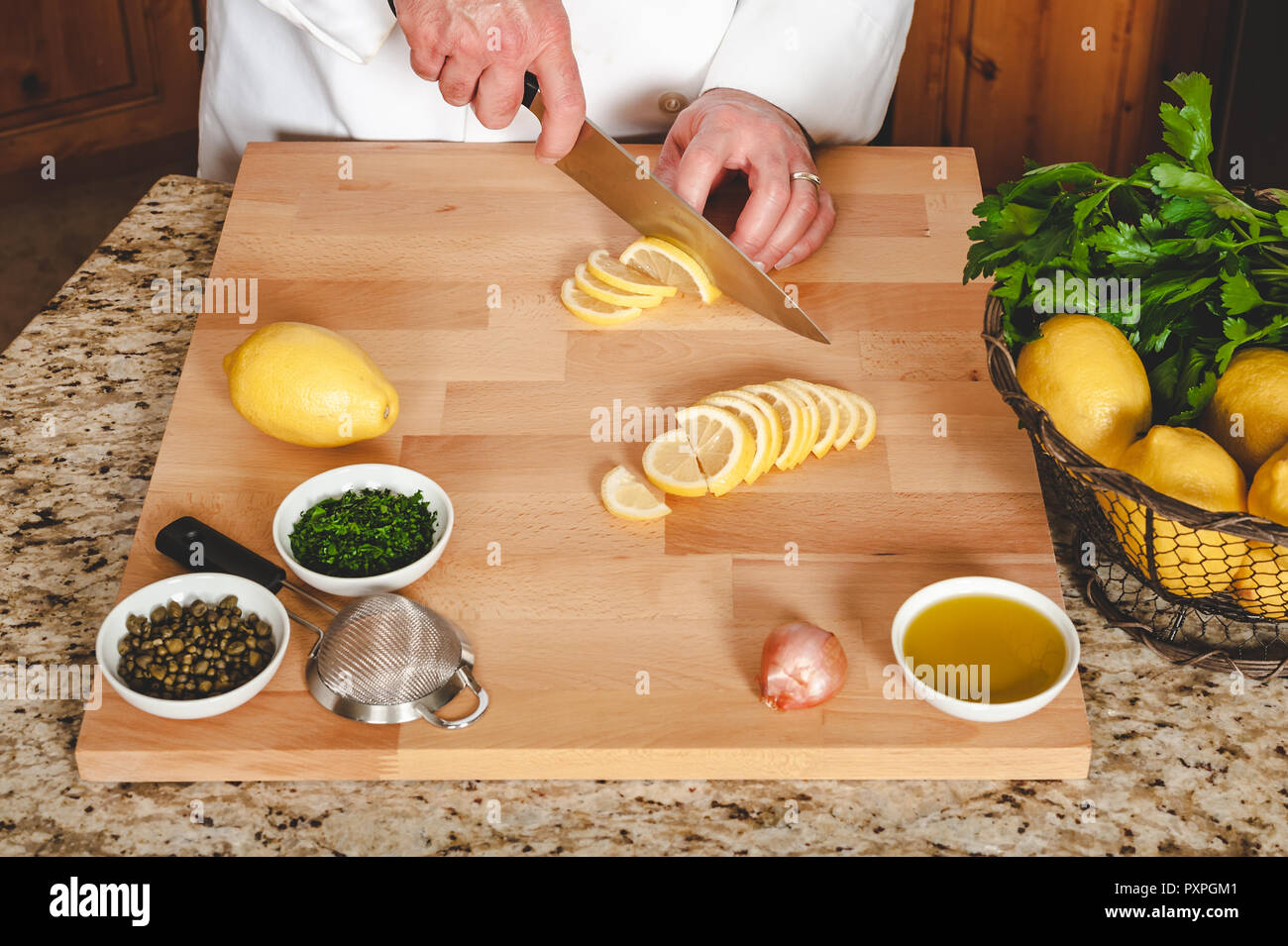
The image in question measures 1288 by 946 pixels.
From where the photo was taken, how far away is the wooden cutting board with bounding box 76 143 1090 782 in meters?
1.18

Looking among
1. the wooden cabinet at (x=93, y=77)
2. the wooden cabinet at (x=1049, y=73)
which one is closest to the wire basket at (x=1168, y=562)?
the wooden cabinet at (x=1049, y=73)

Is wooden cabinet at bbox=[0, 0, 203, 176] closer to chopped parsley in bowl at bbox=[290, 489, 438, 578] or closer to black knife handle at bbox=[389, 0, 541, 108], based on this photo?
black knife handle at bbox=[389, 0, 541, 108]

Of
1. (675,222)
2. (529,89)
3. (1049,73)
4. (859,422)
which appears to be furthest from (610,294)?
(1049,73)

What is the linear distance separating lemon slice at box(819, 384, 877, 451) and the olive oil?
0.28 metres

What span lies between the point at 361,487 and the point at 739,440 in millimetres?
439

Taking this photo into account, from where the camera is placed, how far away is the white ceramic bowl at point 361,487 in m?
1.28

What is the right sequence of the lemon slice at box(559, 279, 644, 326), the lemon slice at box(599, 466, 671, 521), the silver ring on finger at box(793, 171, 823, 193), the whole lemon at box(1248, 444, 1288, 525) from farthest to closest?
the silver ring on finger at box(793, 171, 823, 193) → the lemon slice at box(559, 279, 644, 326) → the lemon slice at box(599, 466, 671, 521) → the whole lemon at box(1248, 444, 1288, 525)

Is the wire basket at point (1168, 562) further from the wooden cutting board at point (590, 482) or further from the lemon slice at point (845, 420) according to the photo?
the lemon slice at point (845, 420)

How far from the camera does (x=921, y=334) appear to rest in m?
1.64

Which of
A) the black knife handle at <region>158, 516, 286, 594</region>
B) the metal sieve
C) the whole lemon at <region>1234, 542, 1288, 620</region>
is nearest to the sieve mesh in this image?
the metal sieve

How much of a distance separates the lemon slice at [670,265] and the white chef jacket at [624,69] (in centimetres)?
40

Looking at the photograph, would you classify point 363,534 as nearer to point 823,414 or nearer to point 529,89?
point 823,414

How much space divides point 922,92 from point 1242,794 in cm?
219

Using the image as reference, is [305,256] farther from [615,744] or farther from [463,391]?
[615,744]
